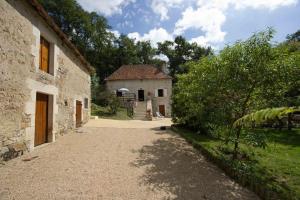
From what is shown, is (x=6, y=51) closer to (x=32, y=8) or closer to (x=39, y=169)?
(x=32, y=8)

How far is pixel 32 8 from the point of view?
689 centimetres

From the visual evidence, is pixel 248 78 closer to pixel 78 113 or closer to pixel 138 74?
pixel 78 113

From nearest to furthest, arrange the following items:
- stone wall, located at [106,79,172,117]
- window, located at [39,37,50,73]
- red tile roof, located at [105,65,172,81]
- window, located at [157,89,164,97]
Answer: window, located at [39,37,50,73]
stone wall, located at [106,79,172,117]
window, located at [157,89,164,97]
red tile roof, located at [105,65,172,81]

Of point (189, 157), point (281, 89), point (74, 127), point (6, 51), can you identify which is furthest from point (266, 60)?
point (74, 127)

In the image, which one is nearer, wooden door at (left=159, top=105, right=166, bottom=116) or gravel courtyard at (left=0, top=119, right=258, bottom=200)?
gravel courtyard at (left=0, top=119, right=258, bottom=200)

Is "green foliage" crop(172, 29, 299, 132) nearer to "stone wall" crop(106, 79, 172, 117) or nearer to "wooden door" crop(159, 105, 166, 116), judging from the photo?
"wooden door" crop(159, 105, 166, 116)

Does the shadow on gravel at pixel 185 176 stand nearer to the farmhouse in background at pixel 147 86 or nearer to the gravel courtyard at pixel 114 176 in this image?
the gravel courtyard at pixel 114 176

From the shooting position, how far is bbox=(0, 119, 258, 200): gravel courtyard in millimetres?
4152

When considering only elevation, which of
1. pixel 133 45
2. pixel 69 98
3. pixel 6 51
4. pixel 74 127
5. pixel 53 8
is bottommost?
pixel 74 127

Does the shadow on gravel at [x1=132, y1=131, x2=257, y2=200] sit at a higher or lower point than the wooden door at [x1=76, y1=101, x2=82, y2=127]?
lower

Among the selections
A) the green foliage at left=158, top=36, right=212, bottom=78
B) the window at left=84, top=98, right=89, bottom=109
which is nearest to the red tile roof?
the green foliage at left=158, top=36, right=212, bottom=78

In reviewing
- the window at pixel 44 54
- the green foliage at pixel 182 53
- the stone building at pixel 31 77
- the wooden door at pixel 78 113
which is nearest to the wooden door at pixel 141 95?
the green foliage at pixel 182 53

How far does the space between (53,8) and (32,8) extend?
103 ft

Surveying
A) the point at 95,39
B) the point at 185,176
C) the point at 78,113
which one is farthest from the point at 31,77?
the point at 95,39
